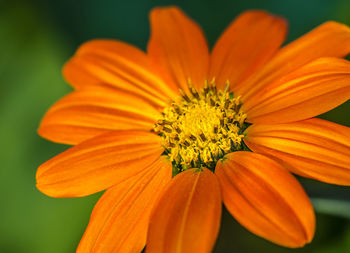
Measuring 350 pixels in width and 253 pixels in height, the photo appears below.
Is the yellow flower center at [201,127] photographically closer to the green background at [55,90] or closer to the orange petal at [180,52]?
the orange petal at [180,52]

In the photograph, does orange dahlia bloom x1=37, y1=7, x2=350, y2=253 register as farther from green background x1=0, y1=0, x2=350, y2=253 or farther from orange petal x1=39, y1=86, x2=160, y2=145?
green background x1=0, y1=0, x2=350, y2=253

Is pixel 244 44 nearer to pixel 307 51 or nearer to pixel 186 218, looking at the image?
pixel 307 51

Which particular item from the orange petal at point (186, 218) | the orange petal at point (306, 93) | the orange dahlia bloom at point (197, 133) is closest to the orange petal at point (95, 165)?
the orange dahlia bloom at point (197, 133)

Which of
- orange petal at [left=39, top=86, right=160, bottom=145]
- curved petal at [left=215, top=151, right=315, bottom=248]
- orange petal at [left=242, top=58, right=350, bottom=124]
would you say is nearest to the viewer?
curved petal at [left=215, top=151, right=315, bottom=248]

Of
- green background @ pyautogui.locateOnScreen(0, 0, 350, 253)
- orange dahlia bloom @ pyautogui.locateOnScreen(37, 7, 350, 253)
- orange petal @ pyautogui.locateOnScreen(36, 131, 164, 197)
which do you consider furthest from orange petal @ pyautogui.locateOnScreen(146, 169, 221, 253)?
green background @ pyautogui.locateOnScreen(0, 0, 350, 253)

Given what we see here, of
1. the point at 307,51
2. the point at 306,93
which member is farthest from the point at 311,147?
the point at 307,51
